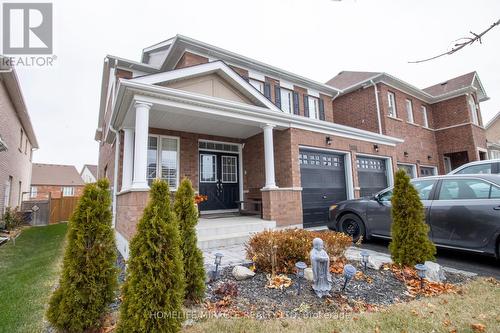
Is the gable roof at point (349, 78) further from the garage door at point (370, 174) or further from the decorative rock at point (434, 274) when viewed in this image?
the decorative rock at point (434, 274)

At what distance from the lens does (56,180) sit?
1249 inches

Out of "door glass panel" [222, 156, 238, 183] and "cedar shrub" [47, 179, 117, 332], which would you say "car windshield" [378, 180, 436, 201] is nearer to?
"cedar shrub" [47, 179, 117, 332]

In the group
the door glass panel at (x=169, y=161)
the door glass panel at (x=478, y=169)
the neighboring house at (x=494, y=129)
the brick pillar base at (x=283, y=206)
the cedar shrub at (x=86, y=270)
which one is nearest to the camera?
the cedar shrub at (x=86, y=270)

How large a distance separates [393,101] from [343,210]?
31.9ft

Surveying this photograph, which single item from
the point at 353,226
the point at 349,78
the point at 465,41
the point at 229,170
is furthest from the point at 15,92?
the point at 349,78

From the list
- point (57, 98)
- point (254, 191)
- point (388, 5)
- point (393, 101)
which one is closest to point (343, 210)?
point (254, 191)

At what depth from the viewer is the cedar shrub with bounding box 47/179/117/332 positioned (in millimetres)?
2262

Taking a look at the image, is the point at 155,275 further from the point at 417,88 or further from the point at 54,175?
the point at 54,175

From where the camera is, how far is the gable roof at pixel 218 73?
19.9ft

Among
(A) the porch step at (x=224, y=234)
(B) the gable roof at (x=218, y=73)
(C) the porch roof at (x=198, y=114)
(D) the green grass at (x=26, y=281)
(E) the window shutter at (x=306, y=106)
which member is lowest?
(D) the green grass at (x=26, y=281)

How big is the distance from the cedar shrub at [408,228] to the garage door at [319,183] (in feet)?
13.4

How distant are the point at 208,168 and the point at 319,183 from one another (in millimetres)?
3984

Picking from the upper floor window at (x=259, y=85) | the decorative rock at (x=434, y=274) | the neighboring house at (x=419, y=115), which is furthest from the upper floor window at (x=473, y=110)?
the decorative rock at (x=434, y=274)

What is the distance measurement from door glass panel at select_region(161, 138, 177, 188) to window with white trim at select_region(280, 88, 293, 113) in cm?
546
